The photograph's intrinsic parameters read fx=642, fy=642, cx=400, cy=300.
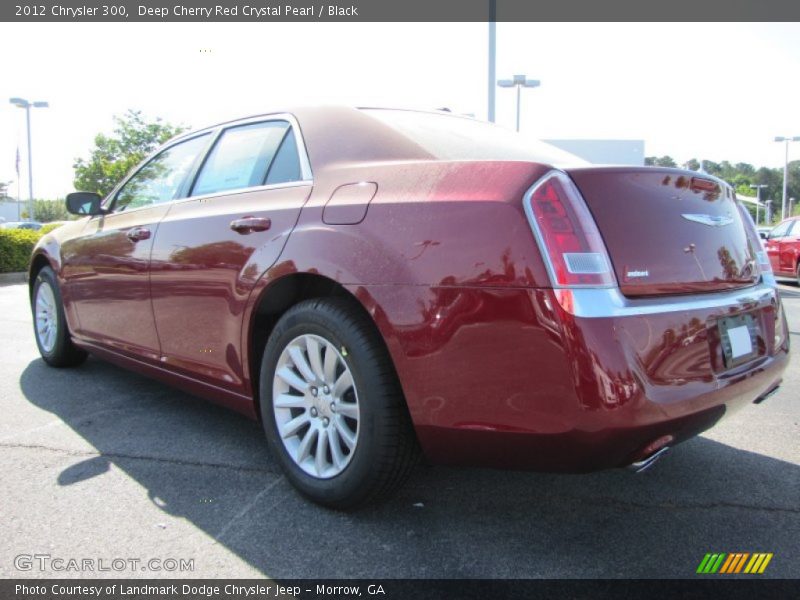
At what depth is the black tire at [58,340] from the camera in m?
4.62

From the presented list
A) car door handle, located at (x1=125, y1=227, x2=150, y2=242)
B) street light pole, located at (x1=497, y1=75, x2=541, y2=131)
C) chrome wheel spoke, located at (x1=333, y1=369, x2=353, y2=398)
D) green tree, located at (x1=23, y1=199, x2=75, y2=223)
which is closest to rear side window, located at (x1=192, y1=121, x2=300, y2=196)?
car door handle, located at (x1=125, y1=227, x2=150, y2=242)

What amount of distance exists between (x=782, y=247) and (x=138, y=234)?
46.7 ft

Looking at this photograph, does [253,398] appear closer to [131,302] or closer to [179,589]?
[179,589]

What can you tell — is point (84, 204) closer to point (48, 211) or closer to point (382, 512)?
point (382, 512)

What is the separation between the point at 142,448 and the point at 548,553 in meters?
2.05

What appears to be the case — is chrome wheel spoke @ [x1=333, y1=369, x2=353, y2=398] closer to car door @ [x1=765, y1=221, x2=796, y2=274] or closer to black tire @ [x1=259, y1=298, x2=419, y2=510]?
black tire @ [x1=259, y1=298, x2=419, y2=510]

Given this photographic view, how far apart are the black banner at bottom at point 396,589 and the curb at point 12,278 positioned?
1437 centimetres

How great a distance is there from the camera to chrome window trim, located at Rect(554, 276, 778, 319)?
6.10 feet

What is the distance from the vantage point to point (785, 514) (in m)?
2.45

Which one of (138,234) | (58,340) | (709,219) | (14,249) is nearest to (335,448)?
(709,219)

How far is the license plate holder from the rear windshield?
30.1 inches

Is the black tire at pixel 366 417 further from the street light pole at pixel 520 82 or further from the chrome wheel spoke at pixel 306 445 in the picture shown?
the street light pole at pixel 520 82

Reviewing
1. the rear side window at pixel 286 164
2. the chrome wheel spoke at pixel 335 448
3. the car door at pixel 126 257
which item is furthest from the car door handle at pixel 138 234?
the chrome wheel spoke at pixel 335 448

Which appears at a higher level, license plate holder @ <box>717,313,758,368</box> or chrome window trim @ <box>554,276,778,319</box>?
chrome window trim @ <box>554,276,778,319</box>
